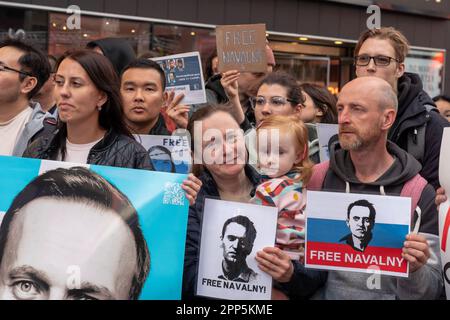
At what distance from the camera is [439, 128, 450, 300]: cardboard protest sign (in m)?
2.71

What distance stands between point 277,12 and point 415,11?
11.8 ft

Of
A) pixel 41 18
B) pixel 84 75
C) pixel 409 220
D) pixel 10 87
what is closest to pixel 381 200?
pixel 409 220

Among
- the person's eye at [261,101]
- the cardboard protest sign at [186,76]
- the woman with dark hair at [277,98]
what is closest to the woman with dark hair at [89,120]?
the woman with dark hair at [277,98]

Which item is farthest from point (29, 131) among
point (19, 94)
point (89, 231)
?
point (89, 231)

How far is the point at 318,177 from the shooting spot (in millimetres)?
3088

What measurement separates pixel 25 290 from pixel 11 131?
1.55 meters

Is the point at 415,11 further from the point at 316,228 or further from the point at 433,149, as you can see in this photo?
the point at 316,228

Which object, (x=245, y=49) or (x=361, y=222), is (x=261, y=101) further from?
(x=361, y=222)

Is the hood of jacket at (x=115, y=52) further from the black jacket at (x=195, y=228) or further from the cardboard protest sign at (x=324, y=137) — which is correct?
the black jacket at (x=195, y=228)

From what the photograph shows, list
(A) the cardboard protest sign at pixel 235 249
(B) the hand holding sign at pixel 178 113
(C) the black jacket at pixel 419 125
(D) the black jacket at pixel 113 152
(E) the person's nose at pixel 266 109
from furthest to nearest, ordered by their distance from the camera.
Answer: (B) the hand holding sign at pixel 178 113, (E) the person's nose at pixel 266 109, (C) the black jacket at pixel 419 125, (D) the black jacket at pixel 113 152, (A) the cardboard protest sign at pixel 235 249

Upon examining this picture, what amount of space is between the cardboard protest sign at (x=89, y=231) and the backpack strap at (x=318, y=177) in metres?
0.62

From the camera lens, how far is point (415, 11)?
13.5 m

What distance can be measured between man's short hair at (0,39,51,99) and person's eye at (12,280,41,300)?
6.00ft

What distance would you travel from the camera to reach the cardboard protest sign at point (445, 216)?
2713 mm
